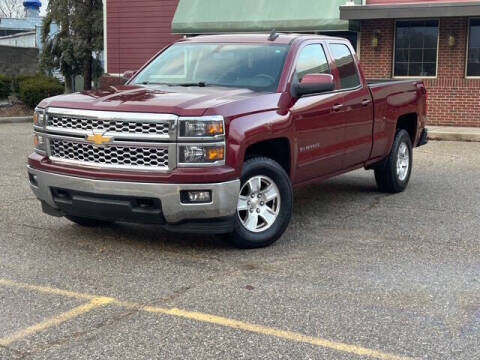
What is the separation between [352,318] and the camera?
168 inches

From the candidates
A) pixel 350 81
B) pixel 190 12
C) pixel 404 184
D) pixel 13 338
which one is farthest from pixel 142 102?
pixel 190 12

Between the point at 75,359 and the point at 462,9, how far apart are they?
13969 mm

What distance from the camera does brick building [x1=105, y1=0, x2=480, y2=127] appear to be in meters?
16.2

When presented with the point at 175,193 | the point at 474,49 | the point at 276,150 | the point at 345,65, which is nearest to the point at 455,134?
the point at 474,49

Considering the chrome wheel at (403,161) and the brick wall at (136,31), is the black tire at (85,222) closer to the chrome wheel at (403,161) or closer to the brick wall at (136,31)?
the chrome wheel at (403,161)

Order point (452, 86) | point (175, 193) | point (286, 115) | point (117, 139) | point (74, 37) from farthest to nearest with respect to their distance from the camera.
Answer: point (74, 37) → point (452, 86) → point (286, 115) → point (117, 139) → point (175, 193)

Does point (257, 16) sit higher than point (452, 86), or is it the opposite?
point (257, 16)

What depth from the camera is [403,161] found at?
29.3ft

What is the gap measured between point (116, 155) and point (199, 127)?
76 cm

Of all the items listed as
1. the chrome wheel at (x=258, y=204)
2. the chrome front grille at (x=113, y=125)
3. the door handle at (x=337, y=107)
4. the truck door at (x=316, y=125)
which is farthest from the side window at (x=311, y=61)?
the chrome front grille at (x=113, y=125)

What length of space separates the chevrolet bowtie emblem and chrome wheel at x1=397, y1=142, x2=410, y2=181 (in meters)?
4.54

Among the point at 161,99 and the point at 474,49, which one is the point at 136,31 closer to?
the point at 474,49

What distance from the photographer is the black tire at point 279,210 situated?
572 centimetres

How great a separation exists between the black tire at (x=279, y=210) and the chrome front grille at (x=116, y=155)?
759 mm
